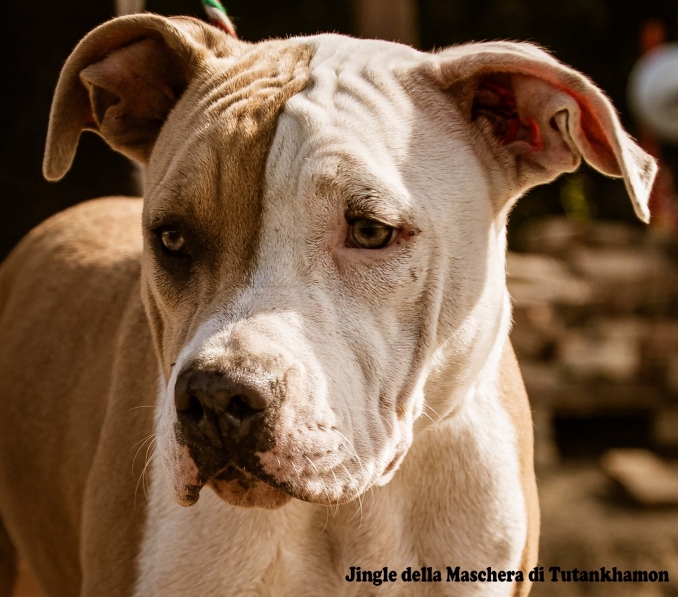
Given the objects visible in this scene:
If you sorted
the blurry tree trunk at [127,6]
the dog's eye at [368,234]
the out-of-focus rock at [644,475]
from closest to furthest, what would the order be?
the dog's eye at [368,234] → the blurry tree trunk at [127,6] → the out-of-focus rock at [644,475]

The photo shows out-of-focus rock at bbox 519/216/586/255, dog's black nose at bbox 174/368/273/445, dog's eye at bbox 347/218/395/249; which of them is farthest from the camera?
out-of-focus rock at bbox 519/216/586/255

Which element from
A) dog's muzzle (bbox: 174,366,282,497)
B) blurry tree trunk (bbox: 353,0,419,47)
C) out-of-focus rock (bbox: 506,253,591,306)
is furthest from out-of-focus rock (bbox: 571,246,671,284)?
dog's muzzle (bbox: 174,366,282,497)

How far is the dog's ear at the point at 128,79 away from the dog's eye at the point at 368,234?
0.73 metres

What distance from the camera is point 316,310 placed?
225 cm

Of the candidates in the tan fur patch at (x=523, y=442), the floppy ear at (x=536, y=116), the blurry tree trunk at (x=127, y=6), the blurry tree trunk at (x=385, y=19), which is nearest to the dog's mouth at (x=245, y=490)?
the tan fur patch at (x=523, y=442)

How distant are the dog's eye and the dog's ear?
2.39 ft

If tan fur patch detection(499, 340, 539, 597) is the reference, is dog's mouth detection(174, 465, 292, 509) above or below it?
above

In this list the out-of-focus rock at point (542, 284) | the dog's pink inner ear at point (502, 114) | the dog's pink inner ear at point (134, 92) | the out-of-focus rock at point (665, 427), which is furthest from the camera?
the out-of-focus rock at point (542, 284)

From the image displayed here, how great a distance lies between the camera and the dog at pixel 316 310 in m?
2.21

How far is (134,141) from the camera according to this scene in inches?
114

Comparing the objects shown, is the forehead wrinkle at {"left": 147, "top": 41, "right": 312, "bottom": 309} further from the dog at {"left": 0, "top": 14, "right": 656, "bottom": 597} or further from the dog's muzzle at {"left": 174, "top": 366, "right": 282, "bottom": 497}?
the dog's muzzle at {"left": 174, "top": 366, "right": 282, "bottom": 497}

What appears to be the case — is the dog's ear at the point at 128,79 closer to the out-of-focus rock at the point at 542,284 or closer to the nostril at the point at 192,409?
the nostril at the point at 192,409

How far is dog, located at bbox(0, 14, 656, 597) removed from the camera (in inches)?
87.0

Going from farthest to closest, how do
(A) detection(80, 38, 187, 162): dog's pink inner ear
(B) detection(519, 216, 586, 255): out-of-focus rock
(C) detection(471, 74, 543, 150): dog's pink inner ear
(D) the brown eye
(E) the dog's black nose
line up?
(B) detection(519, 216, 586, 255): out-of-focus rock, (A) detection(80, 38, 187, 162): dog's pink inner ear, (C) detection(471, 74, 543, 150): dog's pink inner ear, (D) the brown eye, (E) the dog's black nose
